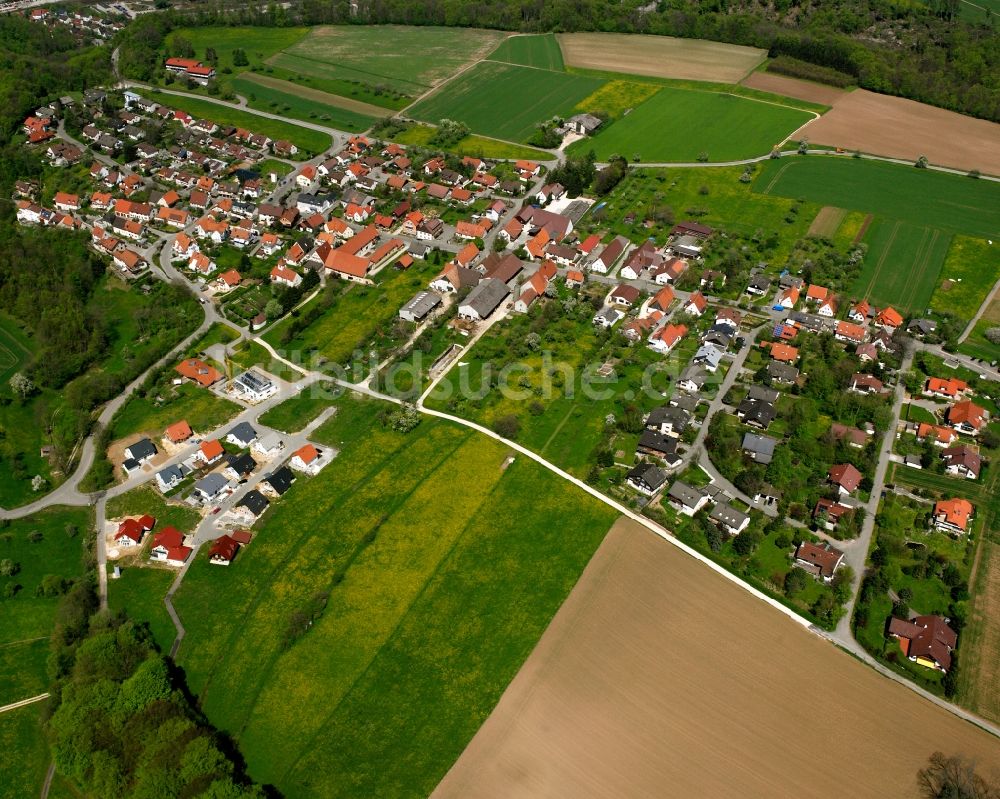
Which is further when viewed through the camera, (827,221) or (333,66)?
(333,66)

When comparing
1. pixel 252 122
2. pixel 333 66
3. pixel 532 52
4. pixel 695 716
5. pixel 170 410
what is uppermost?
pixel 532 52

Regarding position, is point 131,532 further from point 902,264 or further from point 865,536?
point 902,264

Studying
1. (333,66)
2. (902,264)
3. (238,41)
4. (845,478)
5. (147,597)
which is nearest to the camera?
(147,597)

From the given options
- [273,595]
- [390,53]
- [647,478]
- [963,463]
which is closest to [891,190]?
[963,463]

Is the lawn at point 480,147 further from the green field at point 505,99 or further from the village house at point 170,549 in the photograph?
the village house at point 170,549

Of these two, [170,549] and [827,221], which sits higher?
[827,221]

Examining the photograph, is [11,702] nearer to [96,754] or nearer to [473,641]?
[96,754]

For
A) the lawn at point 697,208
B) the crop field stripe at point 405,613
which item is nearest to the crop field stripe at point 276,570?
the crop field stripe at point 405,613
